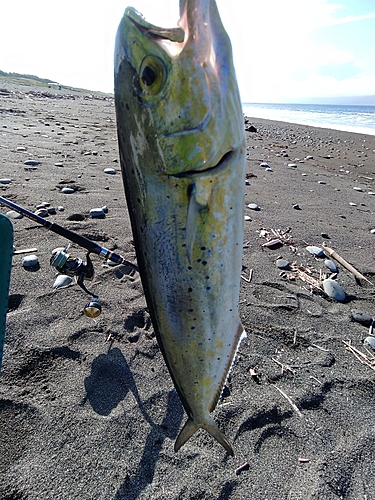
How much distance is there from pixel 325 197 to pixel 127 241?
5.14 m

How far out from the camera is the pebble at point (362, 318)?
351 centimetres

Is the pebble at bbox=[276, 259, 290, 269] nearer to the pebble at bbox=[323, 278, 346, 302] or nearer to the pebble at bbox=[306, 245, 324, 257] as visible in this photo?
the pebble at bbox=[323, 278, 346, 302]

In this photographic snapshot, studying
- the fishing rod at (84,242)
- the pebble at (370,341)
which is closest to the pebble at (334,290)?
the pebble at (370,341)

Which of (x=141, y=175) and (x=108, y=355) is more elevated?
(x=141, y=175)

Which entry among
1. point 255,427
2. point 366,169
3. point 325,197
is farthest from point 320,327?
point 366,169

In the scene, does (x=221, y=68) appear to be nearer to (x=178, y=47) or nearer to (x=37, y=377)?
(x=178, y=47)

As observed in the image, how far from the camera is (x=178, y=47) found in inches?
53.9

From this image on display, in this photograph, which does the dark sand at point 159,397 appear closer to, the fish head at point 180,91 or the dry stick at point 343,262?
the dry stick at point 343,262

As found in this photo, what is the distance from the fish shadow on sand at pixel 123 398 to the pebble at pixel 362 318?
7.00ft

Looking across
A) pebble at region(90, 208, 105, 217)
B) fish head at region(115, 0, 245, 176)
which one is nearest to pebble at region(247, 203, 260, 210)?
pebble at region(90, 208, 105, 217)

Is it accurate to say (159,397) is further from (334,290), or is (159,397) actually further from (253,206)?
(253,206)

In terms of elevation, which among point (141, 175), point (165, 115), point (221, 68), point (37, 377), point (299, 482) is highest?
point (221, 68)

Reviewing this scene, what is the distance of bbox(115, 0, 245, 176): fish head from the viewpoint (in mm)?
1355

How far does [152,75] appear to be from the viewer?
1.38 m
